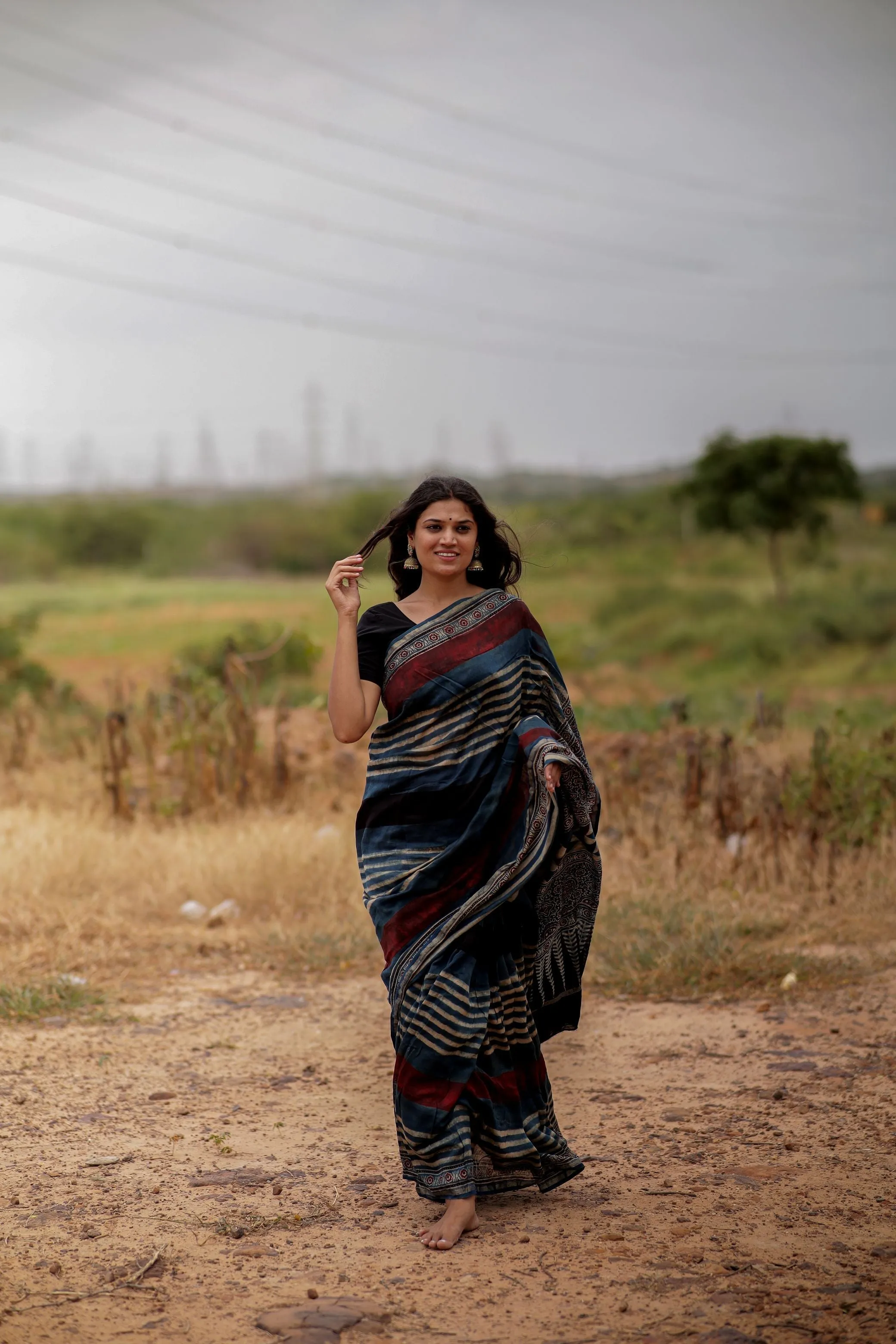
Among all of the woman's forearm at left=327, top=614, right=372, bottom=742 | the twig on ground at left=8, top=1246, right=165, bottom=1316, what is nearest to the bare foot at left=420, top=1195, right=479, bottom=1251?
the twig on ground at left=8, top=1246, right=165, bottom=1316

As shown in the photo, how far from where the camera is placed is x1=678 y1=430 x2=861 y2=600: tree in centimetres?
2650

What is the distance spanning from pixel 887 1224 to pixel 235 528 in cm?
4120

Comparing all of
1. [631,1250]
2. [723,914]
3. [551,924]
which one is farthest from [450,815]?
[723,914]

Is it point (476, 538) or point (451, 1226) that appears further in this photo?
point (476, 538)

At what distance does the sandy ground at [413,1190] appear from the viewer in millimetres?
2691

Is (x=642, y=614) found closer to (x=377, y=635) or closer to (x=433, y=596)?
(x=433, y=596)

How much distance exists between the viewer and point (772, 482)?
26.4 m

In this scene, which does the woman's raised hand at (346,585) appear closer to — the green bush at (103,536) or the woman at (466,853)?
the woman at (466,853)

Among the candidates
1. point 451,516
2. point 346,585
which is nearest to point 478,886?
point 346,585

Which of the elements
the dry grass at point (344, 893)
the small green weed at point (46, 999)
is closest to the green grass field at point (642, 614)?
the dry grass at point (344, 893)

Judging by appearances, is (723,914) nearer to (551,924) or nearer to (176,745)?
(551,924)

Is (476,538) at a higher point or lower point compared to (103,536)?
lower

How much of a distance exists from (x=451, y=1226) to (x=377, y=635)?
1395mm

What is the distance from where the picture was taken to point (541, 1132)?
3174 mm
